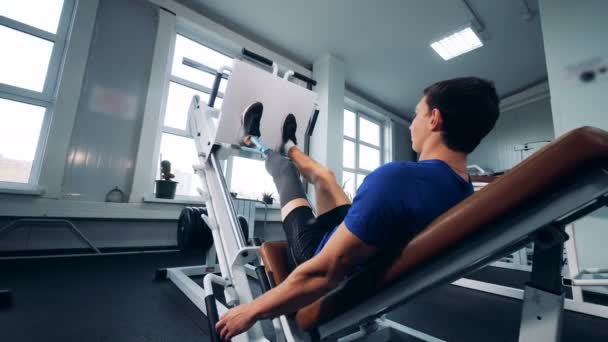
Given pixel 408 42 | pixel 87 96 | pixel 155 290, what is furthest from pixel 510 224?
pixel 408 42

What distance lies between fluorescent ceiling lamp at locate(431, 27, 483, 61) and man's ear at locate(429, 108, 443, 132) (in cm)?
353

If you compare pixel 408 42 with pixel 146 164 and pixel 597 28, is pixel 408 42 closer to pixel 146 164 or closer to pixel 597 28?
pixel 597 28

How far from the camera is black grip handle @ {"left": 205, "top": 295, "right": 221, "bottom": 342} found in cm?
72

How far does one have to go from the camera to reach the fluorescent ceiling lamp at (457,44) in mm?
3422

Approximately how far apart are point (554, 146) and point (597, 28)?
2.43m

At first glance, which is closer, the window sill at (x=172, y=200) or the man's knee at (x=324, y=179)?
the man's knee at (x=324, y=179)

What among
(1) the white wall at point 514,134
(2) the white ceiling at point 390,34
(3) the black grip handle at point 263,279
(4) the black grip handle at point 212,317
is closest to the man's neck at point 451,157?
(3) the black grip handle at point 263,279

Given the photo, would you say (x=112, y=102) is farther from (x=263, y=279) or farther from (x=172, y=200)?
(x=263, y=279)

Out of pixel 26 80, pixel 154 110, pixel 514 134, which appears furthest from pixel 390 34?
pixel 26 80

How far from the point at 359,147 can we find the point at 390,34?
216cm

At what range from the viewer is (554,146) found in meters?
0.37

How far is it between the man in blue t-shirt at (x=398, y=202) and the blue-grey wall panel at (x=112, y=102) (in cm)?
A: 241

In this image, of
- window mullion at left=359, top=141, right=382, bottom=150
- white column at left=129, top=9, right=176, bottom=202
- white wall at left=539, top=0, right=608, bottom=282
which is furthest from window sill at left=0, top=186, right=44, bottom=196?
window mullion at left=359, top=141, right=382, bottom=150

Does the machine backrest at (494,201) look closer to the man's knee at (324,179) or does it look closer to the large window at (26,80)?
the man's knee at (324,179)
